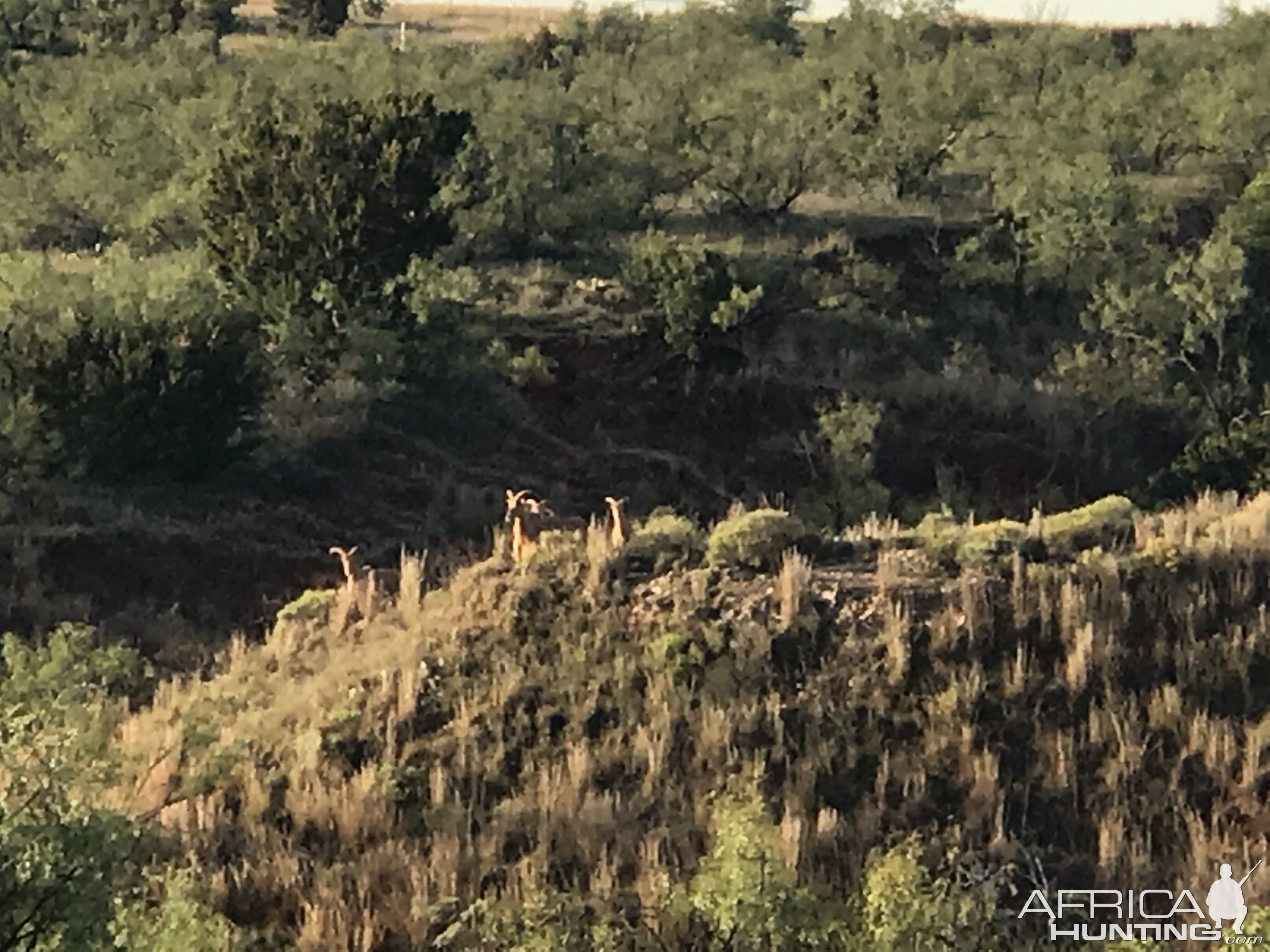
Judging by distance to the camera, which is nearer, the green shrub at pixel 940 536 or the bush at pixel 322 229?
the green shrub at pixel 940 536

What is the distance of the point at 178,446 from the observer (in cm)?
2180

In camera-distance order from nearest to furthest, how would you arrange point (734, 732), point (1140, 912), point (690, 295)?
point (1140, 912) → point (734, 732) → point (690, 295)

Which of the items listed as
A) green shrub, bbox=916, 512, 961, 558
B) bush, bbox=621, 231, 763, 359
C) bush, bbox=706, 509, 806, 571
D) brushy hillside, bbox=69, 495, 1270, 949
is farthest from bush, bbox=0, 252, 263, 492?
green shrub, bbox=916, 512, 961, 558

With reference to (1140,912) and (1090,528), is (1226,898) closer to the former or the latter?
(1140,912)

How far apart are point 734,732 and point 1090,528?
4.19 metres

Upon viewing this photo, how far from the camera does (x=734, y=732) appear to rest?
40.1 ft

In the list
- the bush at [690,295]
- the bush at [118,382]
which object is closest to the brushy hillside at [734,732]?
the bush at [118,382]

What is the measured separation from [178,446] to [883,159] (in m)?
20.2

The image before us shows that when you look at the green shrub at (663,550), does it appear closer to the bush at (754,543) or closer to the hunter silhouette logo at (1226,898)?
the bush at (754,543)

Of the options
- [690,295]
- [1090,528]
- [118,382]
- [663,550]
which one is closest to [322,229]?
[118,382]

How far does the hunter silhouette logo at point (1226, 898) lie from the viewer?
1021 cm

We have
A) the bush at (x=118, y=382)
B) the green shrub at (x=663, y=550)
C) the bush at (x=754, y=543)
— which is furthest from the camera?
the bush at (x=118, y=382)

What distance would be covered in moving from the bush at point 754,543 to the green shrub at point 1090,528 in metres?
2.30

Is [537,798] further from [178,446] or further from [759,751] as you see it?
[178,446]
